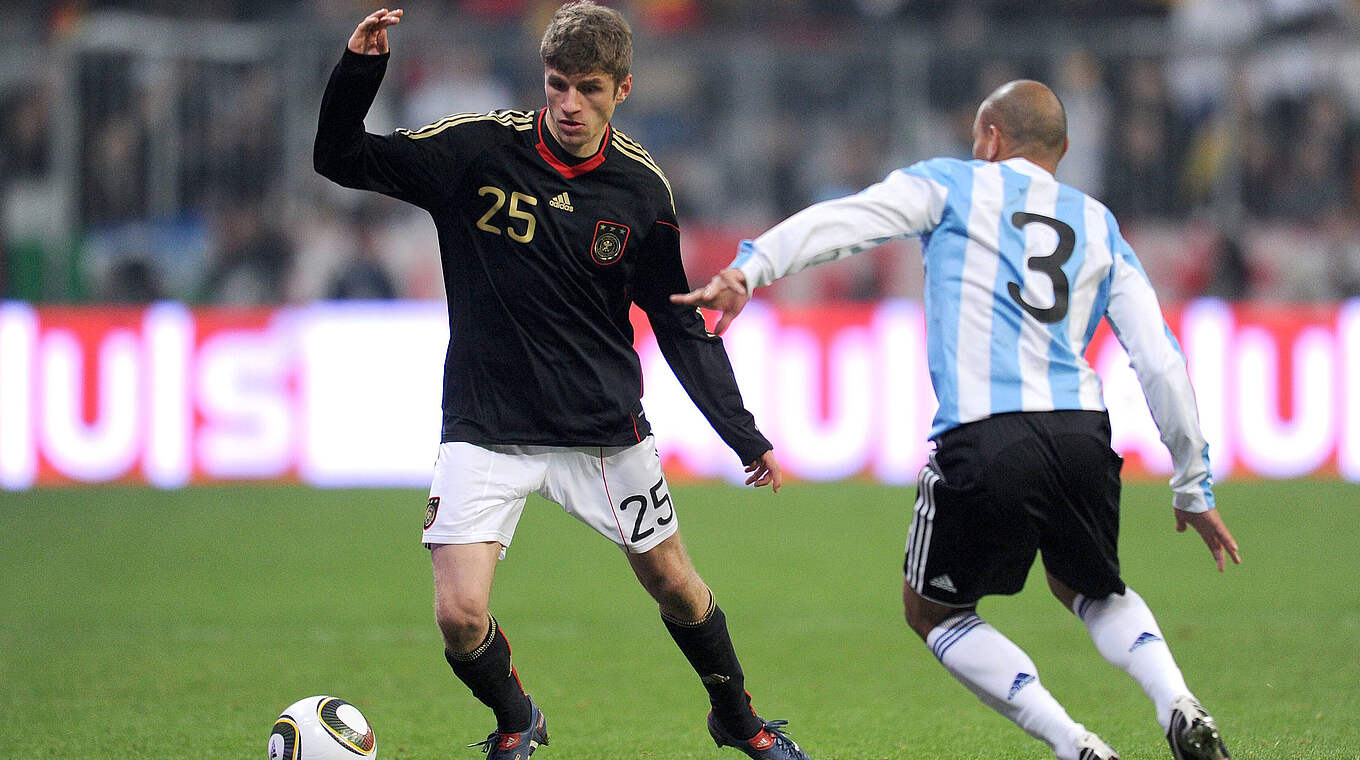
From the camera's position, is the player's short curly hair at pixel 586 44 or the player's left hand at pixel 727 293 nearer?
the player's left hand at pixel 727 293

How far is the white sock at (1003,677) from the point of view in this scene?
371 centimetres

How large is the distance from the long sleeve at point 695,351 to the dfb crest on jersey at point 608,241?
0.12 metres

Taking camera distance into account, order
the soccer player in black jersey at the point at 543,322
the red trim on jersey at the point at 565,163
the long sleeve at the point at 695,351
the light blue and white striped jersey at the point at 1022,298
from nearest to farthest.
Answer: the light blue and white striped jersey at the point at 1022,298, the soccer player in black jersey at the point at 543,322, the red trim on jersey at the point at 565,163, the long sleeve at the point at 695,351

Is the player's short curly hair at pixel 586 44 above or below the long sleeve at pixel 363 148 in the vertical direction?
above

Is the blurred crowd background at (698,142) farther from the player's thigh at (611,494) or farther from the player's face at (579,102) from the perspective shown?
the player's face at (579,102)

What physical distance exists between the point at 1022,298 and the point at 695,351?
3.28 feet

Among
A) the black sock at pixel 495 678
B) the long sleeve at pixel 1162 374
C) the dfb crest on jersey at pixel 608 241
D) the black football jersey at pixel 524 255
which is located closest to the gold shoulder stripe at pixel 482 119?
the black football jersey at pixel 524 255

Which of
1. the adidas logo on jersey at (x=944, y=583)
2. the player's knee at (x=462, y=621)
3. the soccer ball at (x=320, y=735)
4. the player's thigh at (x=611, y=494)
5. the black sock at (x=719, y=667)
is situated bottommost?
the soccer ball at (x=320, y=735)

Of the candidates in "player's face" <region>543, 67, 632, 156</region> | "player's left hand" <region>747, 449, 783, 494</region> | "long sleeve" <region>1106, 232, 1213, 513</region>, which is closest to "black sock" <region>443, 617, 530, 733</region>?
"player's left hand" <region>747, 449, 783, 494</region>

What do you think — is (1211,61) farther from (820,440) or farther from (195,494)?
(195,494)

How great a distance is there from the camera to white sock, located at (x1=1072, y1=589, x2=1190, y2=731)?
3.78 metres

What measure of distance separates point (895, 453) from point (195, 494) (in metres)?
5.00

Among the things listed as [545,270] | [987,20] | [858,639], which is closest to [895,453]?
[858,639]

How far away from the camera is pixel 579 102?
13.4ft
